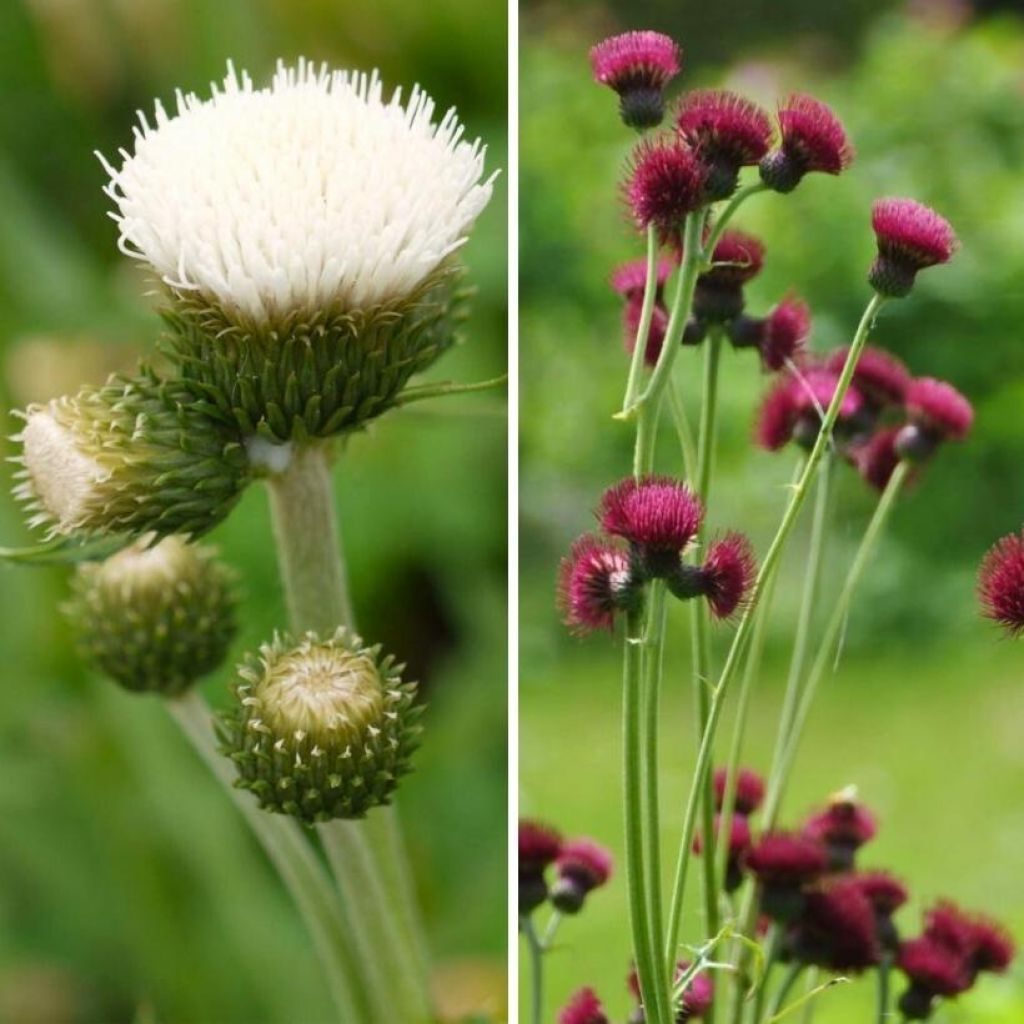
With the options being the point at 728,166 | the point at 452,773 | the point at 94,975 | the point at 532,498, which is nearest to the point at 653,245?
the point at 728,166

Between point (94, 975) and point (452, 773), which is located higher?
point (452, 773)

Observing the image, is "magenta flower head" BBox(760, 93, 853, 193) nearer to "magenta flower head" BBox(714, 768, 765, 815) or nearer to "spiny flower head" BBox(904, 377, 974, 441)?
"spiny flower head" BBox(904, 377, 974, 441)

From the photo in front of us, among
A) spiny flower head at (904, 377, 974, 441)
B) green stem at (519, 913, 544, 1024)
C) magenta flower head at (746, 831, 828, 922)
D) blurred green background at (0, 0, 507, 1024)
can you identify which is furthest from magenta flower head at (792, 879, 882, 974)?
blurred green background at (0, 0, 507, 1024)

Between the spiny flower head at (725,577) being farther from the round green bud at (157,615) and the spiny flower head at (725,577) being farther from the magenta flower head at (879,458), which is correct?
the round green bud at (157,615)

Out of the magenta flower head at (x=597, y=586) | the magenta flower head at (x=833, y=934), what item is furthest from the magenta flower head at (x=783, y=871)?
the magenta flower head at (x=597, y=586)

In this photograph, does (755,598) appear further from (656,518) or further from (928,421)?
(928,421)

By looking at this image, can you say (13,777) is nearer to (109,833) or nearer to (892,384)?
(109,833)
